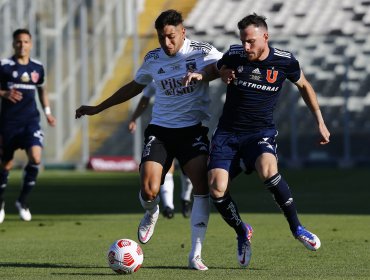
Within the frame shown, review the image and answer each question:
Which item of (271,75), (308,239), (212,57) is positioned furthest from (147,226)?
(271,75)

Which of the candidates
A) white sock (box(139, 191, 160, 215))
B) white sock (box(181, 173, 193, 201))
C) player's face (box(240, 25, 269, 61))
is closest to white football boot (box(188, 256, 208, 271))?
white sock (box(139, 191, 160, 215))

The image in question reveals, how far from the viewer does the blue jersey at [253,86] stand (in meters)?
9.59

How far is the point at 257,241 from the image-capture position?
11773 millimetres

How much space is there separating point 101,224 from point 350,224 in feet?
10.1

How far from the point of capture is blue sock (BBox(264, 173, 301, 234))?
370 inches

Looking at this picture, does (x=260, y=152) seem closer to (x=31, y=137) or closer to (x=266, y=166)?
(x=266, y=166)

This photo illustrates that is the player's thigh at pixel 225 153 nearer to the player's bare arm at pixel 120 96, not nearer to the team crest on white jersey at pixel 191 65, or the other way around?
the team crest on white jersey at pixel 191 65

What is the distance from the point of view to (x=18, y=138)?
15.0 meters

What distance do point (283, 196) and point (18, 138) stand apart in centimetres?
632

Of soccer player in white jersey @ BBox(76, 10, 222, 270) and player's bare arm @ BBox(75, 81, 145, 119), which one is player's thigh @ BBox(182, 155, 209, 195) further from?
player's bare arm @ BBox(75, 81, 145, 119)

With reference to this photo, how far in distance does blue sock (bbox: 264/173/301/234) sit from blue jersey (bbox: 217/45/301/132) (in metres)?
0.54

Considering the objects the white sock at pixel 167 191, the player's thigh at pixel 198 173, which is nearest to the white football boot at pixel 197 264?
the player's thigh at pixel 198 173

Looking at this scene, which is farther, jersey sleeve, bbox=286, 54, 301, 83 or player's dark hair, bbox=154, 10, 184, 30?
jersey sleeve, bbox=286, 54, 301, 83

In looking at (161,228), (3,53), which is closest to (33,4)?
(3,53)
